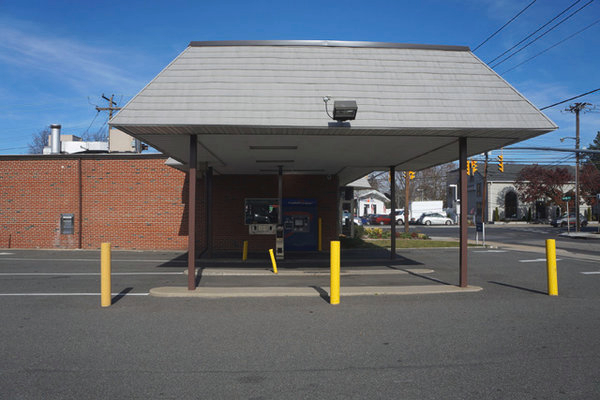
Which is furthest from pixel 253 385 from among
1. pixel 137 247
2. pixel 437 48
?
pixel 137 247

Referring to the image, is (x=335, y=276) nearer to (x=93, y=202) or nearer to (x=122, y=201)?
(x=122, y=201)

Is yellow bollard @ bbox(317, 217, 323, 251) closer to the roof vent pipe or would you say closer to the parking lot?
the parking lot

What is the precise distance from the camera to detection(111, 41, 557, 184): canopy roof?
8789 millimetres

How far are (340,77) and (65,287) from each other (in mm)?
8053

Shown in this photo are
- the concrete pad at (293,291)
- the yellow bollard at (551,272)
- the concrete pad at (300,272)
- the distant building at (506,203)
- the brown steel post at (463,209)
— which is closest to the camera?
the concrete pad at (293,291)

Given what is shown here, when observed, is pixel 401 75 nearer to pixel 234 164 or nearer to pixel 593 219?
pixel 234 164

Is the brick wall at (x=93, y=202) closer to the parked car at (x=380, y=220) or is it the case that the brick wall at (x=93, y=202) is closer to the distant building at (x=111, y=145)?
the distant building at (x=111, y=145)

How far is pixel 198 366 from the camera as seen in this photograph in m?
5.01

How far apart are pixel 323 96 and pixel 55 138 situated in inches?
835

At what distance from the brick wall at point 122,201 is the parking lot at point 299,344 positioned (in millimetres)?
8243

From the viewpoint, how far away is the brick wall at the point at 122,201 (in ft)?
61.2

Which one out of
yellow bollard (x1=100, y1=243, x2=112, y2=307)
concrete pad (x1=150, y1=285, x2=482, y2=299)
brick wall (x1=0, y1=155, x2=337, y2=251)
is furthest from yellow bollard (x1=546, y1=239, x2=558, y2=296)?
brick wall (x1=0, y1=155, x2=337, y2=251)

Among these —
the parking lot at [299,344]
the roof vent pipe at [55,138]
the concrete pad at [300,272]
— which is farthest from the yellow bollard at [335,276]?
the roof vent pipe at [55,138]

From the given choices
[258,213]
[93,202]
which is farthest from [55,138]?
[258,213]
